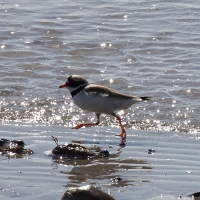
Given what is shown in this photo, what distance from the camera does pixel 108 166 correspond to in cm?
573

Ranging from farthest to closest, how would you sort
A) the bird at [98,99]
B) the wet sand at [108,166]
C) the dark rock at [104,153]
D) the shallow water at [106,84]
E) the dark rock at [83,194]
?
the bird at [98,99]
the dark rock at [104,153]
the shallow water at [106,84]
the wet sand at [108,166]
the dark rock at [83,194]

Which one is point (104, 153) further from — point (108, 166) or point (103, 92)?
Answer: point (103, 92)

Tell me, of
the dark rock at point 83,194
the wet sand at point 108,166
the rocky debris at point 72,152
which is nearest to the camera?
the dark rock at point 83,194

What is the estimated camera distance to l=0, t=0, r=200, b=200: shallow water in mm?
5297

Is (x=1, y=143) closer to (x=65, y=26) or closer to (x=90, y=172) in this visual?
(x=90, y=172)

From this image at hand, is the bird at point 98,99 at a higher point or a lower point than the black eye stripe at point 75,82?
lower

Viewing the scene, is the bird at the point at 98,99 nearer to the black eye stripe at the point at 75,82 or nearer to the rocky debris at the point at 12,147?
the black eye stripe at the point at 75,82

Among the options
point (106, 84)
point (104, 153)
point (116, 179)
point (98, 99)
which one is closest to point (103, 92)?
point (98, 99)

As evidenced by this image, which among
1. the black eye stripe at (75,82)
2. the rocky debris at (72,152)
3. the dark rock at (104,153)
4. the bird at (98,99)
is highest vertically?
the black eye stripe at (75,82)

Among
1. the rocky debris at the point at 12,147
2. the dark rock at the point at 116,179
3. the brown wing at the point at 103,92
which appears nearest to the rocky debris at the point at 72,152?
the rocky debris at the point at 12,147

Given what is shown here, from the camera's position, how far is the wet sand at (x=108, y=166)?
16.0 feet

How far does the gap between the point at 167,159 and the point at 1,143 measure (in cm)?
170

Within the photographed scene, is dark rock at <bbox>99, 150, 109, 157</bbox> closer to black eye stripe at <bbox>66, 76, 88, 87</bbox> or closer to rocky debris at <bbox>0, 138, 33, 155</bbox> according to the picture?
rocky debris at <bbox>0, 138, 33, 155</bbox>

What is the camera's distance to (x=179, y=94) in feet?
28.9
